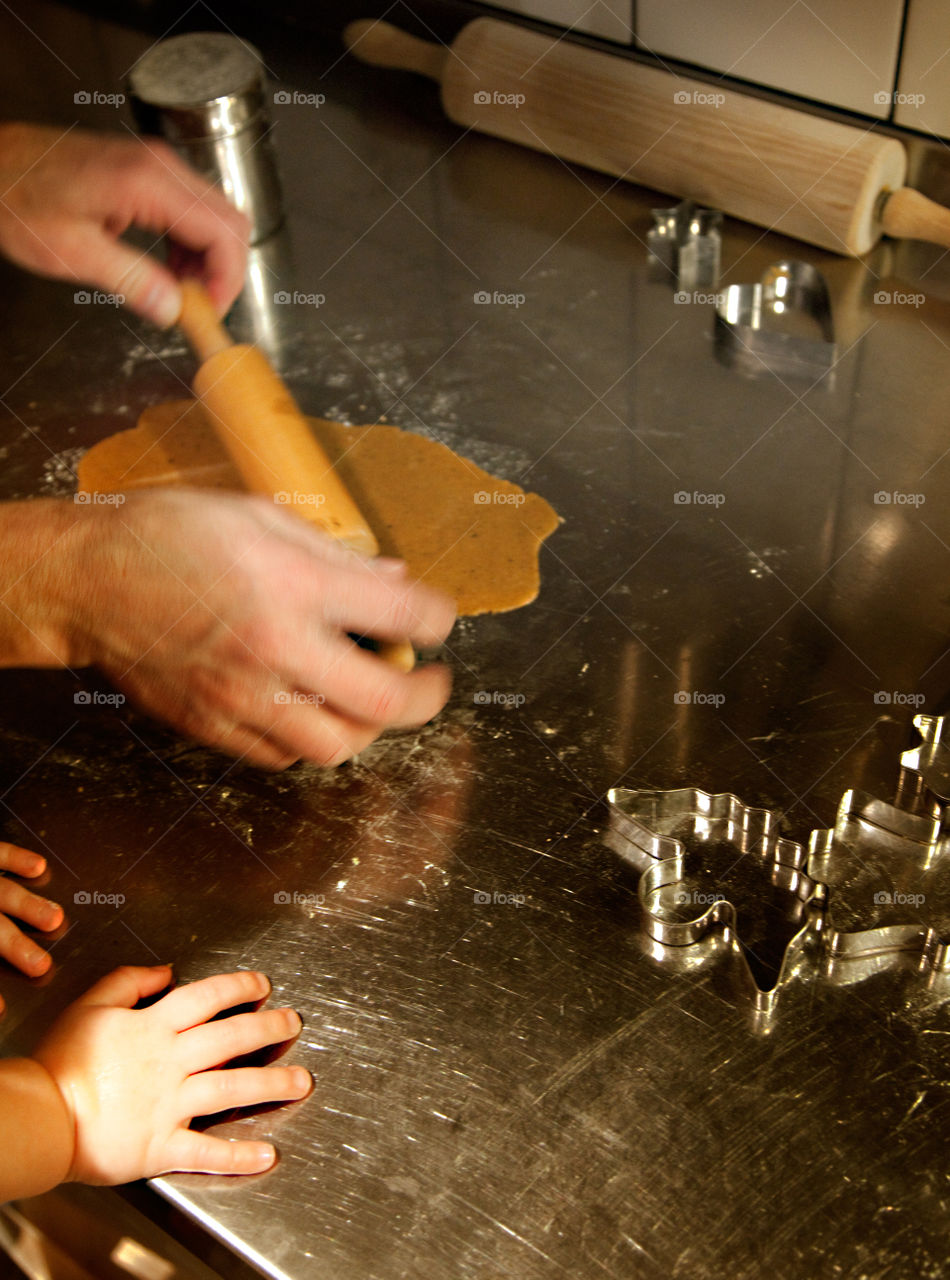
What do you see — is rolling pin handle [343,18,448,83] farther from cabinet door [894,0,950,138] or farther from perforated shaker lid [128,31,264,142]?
cabinet door [894,0,950,138]

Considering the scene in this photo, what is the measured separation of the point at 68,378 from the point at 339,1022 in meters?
0.93

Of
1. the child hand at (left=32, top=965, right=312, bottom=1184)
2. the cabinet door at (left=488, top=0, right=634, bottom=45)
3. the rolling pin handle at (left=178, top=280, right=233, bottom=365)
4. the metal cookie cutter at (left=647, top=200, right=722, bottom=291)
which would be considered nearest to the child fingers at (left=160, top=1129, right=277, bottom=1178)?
the child hand at (left=32, top=965, right=312, bottom=1184)

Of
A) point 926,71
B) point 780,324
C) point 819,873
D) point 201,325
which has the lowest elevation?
point 819,873

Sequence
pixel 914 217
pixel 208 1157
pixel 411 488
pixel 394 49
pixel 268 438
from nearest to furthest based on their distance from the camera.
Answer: pixel 208 1157, pixel 268 438, pixel 411 488, pixel 914 217, pixel 394 49

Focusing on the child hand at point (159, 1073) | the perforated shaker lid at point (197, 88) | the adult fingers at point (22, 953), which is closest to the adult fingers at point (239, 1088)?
the child hand at point (159, 1073)

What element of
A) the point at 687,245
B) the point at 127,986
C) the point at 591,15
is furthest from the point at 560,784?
the point at 591,15

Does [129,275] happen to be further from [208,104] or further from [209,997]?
[209,997]

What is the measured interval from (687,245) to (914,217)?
26 centimetres

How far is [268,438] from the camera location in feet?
3.62

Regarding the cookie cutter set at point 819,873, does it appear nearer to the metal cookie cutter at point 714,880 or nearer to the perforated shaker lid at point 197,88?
the metal cookie cutter at point 714,880

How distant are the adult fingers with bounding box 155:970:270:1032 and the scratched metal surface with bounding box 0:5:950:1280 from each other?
0.02 meters

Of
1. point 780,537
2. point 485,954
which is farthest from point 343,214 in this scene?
point 485,954

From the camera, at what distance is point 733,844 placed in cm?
91

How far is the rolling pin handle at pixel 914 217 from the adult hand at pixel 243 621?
0.80 m
